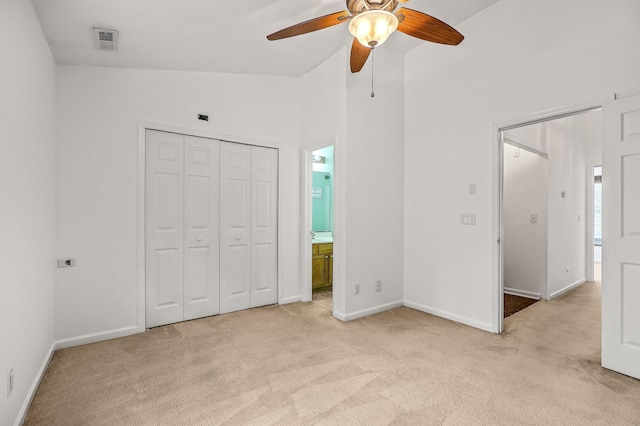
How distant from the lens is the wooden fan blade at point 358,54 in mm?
2385

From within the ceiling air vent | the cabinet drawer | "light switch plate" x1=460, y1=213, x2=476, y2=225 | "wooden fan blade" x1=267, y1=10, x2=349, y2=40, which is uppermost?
the ceiling air vent

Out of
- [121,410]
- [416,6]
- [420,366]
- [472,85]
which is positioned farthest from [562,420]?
[416,6]

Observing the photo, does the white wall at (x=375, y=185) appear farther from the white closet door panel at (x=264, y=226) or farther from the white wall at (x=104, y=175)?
the white wall at (x=104, y=175)

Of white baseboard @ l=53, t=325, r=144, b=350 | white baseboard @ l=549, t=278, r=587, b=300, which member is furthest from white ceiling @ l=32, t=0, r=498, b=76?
white baseboard @ l=549, t=278, r=587, b=300

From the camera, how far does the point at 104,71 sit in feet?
9.97

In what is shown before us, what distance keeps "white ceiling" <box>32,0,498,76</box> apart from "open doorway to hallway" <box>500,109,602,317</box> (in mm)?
2207

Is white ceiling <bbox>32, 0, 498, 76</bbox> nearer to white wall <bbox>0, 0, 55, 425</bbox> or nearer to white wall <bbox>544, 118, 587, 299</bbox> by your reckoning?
white wall <bbox>0, 0, 55, 425</bbox>

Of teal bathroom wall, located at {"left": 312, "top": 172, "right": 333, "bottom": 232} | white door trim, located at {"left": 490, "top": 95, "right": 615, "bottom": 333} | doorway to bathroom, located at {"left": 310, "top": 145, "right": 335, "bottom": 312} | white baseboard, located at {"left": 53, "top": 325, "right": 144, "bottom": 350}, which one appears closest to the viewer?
white baseboard, located at {"left": 53, "top": 325, "right": 144, "bottom": 350}

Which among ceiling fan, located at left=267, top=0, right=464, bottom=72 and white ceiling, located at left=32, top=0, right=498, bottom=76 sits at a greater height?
white ceiling, located at left=32, top=0, right=498, bottom=76

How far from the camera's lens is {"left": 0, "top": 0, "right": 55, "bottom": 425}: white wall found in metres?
1.70

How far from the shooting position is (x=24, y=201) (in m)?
1.99

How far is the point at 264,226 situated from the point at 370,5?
110 inches

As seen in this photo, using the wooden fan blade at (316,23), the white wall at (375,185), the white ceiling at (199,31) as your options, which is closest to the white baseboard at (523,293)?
the white wall at (375,185)

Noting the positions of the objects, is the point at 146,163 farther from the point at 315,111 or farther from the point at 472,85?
the point at 472,85
